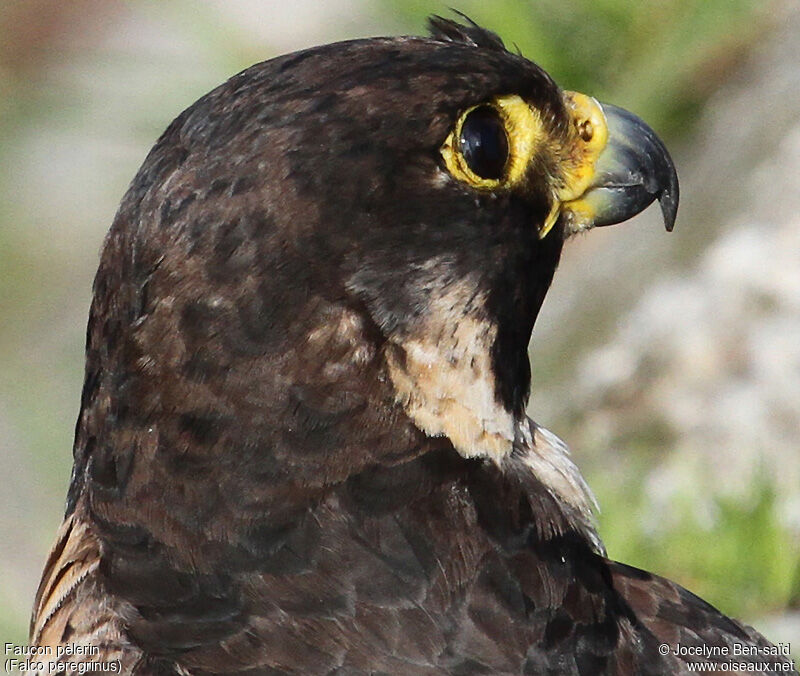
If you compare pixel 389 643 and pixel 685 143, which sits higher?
pixel 685 143

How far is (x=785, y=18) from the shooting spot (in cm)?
685

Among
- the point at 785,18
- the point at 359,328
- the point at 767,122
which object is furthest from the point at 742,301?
the point at 359,328

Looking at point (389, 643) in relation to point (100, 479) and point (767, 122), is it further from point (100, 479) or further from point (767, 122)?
point (767, 122)

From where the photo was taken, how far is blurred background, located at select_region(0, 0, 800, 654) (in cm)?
464

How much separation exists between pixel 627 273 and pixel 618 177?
3.46m

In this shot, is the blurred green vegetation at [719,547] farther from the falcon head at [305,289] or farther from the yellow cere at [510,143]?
the yellow cere at [510,143]

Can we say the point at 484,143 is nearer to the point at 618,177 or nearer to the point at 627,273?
the point at 618,177

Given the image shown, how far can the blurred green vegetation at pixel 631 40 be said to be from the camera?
659cm

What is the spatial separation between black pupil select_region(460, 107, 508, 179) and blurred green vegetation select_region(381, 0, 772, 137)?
14.0 feet

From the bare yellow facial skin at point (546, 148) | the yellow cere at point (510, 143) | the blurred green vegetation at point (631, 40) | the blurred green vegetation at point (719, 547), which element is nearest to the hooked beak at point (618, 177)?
the bare yellow facial skin at point (546, 148)

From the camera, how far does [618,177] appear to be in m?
2.66

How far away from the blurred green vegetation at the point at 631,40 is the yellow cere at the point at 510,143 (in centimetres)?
419

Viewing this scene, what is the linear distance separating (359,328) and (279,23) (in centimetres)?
720

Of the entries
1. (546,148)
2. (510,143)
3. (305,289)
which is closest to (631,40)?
(546,148)
